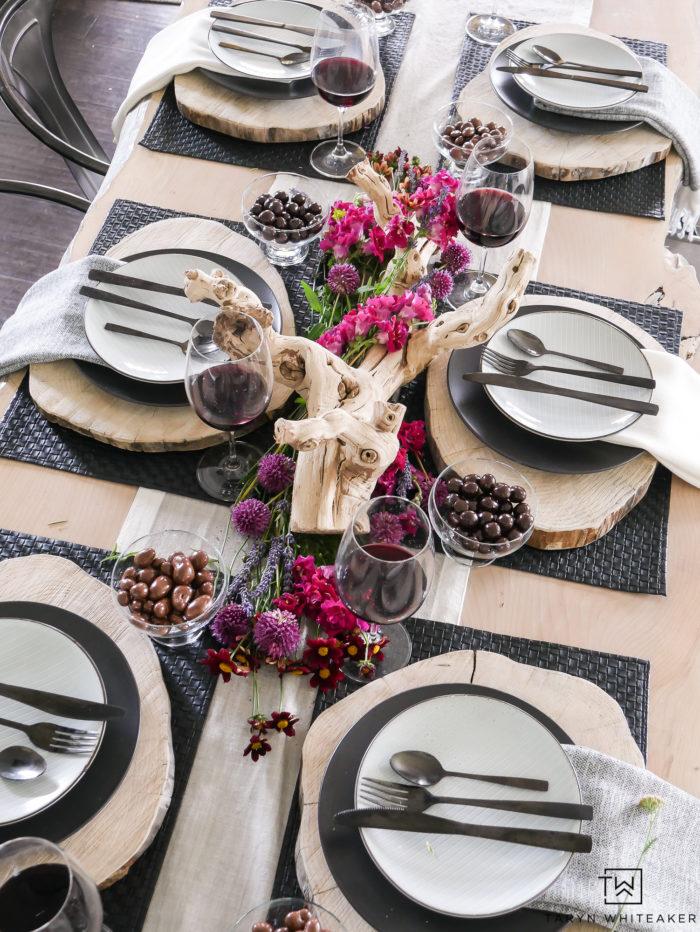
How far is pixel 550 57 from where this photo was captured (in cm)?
168

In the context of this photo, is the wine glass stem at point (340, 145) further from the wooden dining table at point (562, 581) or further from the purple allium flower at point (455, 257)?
the purple allium flower at point (455, 257)

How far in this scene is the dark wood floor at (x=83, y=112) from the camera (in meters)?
2.71

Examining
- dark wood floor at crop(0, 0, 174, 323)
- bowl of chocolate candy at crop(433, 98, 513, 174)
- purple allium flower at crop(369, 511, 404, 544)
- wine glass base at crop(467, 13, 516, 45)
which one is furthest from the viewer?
dark wood floor at crop(0, 0, 174, 323)

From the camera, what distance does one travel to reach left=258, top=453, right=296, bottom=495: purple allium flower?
1092mm

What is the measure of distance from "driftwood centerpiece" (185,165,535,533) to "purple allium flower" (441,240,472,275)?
24 cm

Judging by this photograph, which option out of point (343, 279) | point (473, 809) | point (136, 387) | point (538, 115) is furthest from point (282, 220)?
point (473, 809)

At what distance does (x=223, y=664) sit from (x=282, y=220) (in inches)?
29.6

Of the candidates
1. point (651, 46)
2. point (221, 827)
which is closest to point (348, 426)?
point (221, 827)

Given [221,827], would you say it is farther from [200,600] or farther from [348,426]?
[348,426]

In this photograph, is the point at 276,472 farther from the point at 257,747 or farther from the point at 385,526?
the point at 257,747

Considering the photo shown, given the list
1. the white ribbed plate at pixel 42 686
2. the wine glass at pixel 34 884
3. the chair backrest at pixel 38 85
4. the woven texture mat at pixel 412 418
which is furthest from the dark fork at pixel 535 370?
the chair backrest at pixel 38 85

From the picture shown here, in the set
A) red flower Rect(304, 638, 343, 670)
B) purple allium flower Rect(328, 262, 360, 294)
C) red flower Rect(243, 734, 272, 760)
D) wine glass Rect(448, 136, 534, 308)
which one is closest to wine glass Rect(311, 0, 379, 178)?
wine glass Rect(448, 136, 534, 308)

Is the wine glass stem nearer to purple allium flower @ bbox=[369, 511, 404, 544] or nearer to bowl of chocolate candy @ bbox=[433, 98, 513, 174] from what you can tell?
bowl of chocolate candy @ bbox=[433, 98, 513, 174]

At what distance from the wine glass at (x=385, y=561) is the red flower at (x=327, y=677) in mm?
85
